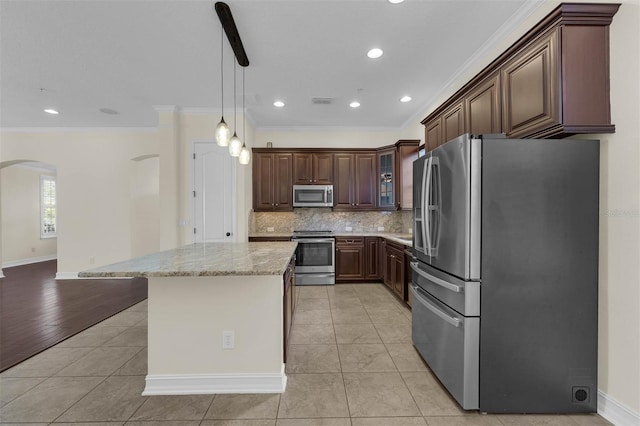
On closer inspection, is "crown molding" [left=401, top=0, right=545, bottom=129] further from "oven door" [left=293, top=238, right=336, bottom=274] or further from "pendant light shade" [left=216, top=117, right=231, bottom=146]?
"oven door" [left=293, top=238, right=336, bottom=274]

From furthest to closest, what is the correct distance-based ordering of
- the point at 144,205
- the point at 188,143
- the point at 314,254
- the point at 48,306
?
the point at 144,205 < the point at 314,254 < the point at 188,143 < the point at 48,306

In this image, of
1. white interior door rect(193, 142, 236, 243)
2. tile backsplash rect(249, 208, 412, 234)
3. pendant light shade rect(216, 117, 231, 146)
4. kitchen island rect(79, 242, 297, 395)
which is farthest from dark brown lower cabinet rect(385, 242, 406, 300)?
pendant light shade rect(216, 117, 231, 146)

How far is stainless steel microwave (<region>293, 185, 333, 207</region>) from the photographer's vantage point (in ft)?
17.1

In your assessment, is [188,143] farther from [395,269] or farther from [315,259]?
[395,269]

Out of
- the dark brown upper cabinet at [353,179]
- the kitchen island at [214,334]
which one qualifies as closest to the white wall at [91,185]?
the dark brown upper cabinet at [353,179]

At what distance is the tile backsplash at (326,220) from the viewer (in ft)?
18.2

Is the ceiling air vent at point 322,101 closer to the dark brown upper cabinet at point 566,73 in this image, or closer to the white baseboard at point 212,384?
the dark brown upper cabinet at point 566,73

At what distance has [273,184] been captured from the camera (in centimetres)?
523

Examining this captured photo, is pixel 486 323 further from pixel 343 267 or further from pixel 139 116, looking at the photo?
pixel 139 116

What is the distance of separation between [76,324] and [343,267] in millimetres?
3796

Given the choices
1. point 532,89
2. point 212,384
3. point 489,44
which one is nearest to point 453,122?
point 489,44

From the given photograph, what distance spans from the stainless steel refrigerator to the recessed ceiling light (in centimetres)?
165

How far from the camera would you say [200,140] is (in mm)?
4562

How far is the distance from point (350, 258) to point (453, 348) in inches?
122
